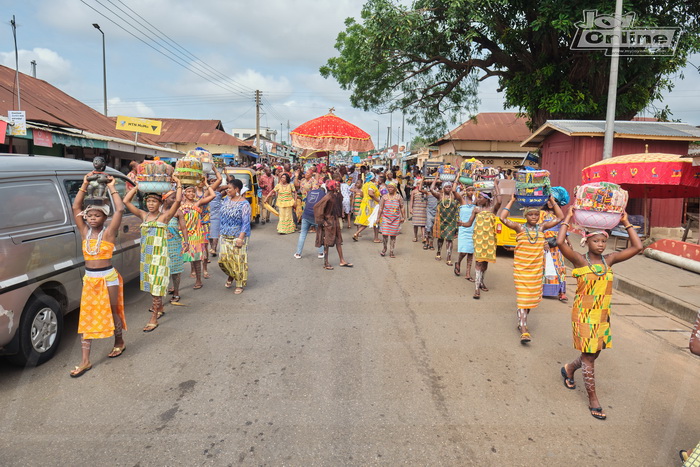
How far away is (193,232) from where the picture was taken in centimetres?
684

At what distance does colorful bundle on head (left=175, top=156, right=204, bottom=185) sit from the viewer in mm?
5535

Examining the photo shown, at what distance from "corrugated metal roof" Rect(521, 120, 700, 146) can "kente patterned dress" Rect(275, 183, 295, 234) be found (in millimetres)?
7905

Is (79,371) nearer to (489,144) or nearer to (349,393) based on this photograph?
(349,393)

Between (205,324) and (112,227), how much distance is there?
1.71m

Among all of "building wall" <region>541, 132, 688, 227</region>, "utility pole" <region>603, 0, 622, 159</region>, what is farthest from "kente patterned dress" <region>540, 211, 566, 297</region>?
"building wall" <region>541, 132, 688, 227</region>

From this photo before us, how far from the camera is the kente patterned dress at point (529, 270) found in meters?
5.14

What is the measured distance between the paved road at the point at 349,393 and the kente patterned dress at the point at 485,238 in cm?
96

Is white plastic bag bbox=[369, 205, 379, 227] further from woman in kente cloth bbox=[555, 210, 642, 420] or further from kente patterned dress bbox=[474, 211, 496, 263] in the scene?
woman in kente cloth bbox=[555, 210, 642, 420]

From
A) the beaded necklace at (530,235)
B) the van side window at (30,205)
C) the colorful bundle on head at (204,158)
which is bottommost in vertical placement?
the beaded necklace at (530,235)

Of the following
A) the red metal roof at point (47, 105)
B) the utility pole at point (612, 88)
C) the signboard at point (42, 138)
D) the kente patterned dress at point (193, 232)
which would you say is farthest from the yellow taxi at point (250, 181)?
the utility pole at point (612, 88)

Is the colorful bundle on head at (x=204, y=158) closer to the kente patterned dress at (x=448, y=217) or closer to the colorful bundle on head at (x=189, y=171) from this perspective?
the colorful bundle on head at (x=189, y=171)

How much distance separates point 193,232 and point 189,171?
1526 millimetres

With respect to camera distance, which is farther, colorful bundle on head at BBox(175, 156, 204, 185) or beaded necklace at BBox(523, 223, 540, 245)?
colorful bundle on head at BBox(175, 156, 204, 185)

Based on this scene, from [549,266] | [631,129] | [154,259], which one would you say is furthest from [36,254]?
[631,129]
